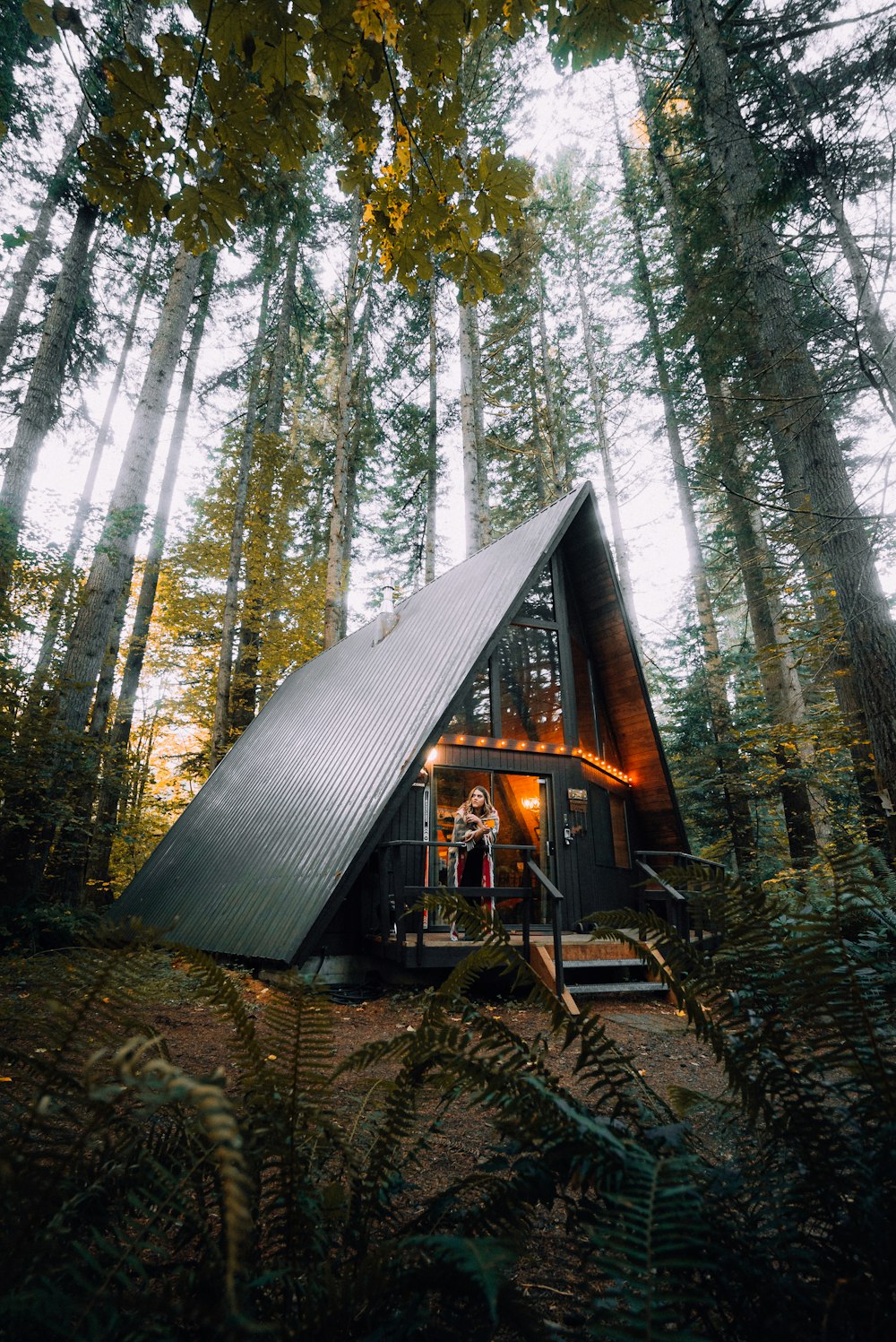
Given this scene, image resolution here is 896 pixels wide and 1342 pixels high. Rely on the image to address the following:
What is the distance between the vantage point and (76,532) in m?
13.1

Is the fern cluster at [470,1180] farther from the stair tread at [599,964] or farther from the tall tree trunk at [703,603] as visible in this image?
the tall tree trunk at [703,603]

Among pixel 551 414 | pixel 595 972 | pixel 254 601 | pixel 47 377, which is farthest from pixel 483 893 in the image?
pixel 551 414

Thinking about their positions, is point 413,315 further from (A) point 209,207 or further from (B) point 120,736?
(A) point 209,207

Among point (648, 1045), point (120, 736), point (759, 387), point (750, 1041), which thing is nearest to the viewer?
point (750, 1041)

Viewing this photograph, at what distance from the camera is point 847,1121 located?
1132mm

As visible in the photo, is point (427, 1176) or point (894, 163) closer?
point (427, 1176)

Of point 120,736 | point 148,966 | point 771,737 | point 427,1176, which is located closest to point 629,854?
point 771,737

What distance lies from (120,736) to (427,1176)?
12554mm

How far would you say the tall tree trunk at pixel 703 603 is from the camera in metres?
11.2

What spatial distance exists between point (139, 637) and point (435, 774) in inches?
336

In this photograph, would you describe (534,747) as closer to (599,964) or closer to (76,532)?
(599,964)

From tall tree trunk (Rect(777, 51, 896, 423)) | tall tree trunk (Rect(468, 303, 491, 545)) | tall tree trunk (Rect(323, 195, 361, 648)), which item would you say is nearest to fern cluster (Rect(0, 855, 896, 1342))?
tall tree trunk (Rect(777, 51, 896, 423))

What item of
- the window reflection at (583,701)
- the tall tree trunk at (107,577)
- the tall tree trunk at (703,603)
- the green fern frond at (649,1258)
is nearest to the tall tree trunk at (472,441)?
the window reflection at (583,701)

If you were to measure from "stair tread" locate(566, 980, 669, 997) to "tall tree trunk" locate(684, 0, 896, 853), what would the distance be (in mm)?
2704
